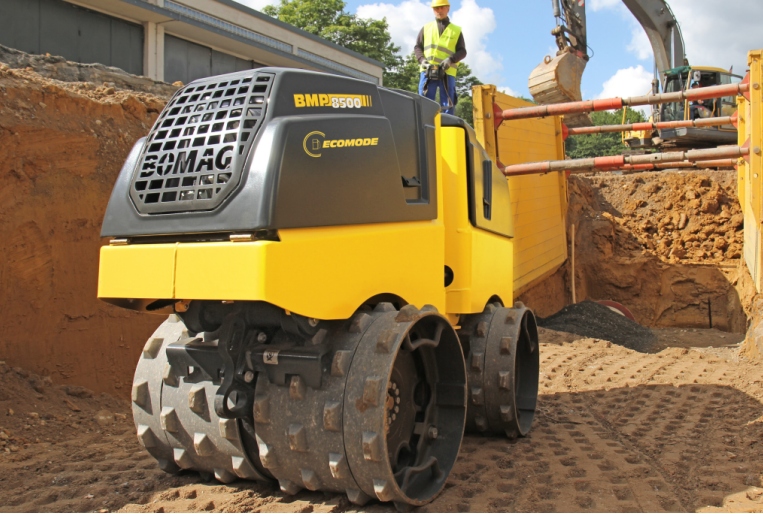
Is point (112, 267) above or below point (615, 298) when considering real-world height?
above

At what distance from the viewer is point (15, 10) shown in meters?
15.3

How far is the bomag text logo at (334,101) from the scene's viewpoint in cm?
343

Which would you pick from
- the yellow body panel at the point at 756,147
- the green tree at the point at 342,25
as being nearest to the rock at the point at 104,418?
the yellow body panel at the point at 756,147

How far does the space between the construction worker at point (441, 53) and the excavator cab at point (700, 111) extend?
35.3ft

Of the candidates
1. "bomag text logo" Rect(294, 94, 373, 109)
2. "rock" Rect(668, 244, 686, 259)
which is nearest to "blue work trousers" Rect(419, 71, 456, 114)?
"bomag text logo" Rect(294, 94, 373, 109)

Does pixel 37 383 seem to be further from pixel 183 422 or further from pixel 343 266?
pixel 343 266

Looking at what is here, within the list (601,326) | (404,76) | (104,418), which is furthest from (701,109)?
(404,76)

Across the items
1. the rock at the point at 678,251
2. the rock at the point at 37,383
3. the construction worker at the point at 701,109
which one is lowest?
the rock at the point at 37,383

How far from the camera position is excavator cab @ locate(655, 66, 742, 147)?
17.2 meters

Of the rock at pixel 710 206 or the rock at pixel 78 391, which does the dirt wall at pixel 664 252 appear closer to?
the rock at pixel 710 206

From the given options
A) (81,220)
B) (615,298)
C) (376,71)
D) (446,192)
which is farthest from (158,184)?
(376,71)

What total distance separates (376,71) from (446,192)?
25772mm

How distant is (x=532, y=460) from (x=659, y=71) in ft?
50.7

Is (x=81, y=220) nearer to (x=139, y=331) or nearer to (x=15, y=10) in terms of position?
(x=139, y=331)
